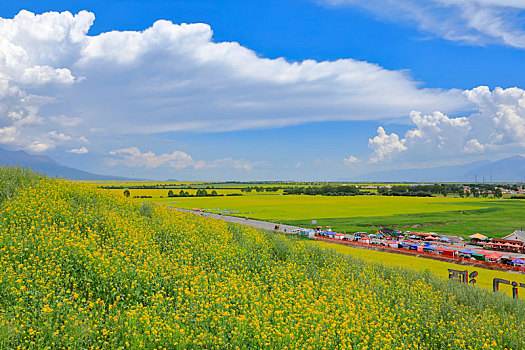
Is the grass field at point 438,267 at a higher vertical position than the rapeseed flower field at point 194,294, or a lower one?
lower

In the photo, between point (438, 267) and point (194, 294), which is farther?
point (438, 267)

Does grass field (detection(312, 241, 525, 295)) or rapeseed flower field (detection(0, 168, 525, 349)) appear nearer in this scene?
rapeseed flower field (detection(0, 168, 525, 349))

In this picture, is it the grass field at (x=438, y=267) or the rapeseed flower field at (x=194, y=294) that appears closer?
the rapeseed flower field at (x=194, y=294)

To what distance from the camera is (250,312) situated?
1009cm

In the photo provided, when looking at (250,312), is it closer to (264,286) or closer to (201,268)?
(264,286)

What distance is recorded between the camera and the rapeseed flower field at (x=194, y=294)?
8.41 meters

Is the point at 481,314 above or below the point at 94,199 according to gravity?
below

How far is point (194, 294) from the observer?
10.5 metres

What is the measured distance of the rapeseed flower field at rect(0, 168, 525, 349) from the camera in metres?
8.41

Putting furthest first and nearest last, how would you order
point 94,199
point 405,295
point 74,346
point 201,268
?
point 94,199 < point 405,295 < point 201,268 < point 74,346

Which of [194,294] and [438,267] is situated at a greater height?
[194,294]

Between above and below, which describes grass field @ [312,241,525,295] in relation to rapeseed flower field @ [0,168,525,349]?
below

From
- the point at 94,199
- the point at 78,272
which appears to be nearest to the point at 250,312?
the point at 78,272

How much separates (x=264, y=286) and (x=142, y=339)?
5.51 metres
